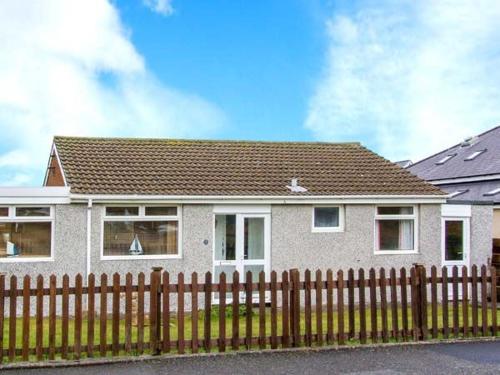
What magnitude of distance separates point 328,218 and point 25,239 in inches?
288

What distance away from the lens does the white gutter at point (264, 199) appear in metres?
12.9

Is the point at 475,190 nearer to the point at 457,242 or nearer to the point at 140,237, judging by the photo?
the point at 457,242

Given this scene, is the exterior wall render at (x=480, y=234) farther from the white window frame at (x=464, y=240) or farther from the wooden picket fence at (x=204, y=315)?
the wooden picket fence at (x=204, y=315)

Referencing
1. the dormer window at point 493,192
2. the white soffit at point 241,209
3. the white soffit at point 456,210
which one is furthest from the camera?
the dormer window at point 493,192

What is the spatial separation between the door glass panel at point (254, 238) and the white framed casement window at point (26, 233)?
15.1 feet

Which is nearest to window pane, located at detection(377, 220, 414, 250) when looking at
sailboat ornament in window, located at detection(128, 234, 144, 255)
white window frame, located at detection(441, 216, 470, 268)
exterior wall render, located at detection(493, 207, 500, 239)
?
white window frame, located at detection(441, 216, 470, 268)

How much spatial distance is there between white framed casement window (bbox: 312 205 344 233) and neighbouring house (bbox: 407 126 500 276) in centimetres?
337

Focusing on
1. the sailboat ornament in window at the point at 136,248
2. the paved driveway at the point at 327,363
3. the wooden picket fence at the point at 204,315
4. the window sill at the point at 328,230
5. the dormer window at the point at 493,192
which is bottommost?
the paved driveway at the point at 327,363

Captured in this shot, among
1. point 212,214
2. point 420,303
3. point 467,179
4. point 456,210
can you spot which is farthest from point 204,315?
point 467,179

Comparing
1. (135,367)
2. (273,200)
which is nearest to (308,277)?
(135,367)

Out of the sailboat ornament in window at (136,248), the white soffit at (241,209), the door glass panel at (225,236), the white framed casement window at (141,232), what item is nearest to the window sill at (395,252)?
the white soffit at (241,209)

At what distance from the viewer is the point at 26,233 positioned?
1272 cm

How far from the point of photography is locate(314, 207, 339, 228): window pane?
14.7 metres

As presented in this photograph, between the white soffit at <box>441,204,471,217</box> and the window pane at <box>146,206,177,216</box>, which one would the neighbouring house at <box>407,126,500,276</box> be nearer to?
the white soffit at <box>441,204,471,217</box>
